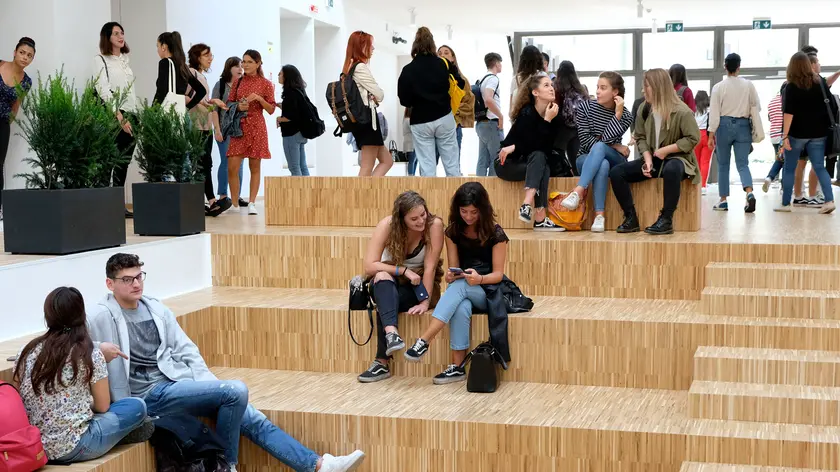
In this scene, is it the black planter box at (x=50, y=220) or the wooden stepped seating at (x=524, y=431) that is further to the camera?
the black planter box at (x=50, y=220)

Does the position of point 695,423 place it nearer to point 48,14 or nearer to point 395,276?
point 395,276

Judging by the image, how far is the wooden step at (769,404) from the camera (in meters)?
4.75

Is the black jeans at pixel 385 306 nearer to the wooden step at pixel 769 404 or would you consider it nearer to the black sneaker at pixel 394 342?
the black sneaker at pixel 394 342

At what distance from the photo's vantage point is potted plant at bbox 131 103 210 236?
6785mm

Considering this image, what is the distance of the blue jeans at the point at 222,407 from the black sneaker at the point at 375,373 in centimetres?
86

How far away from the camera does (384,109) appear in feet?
61.0

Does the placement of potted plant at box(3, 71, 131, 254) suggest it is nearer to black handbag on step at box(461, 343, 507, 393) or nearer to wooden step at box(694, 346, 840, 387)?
black handbag on step at box(461, 343, 507, 393)

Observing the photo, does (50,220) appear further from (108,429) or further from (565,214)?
(565,214)

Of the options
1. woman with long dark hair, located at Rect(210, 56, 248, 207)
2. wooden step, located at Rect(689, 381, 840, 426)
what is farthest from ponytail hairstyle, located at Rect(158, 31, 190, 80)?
wooden step, located at Rect(689, 381, 840, 426)

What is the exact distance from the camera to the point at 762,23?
18.2m

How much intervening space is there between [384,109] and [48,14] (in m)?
10.3

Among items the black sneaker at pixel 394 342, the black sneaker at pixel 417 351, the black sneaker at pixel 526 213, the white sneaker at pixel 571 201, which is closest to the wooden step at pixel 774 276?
the white sneaker at pixel 571 201

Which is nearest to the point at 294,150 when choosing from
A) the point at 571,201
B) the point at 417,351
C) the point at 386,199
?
the point at 386,199

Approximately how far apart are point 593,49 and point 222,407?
1638 centimetres
